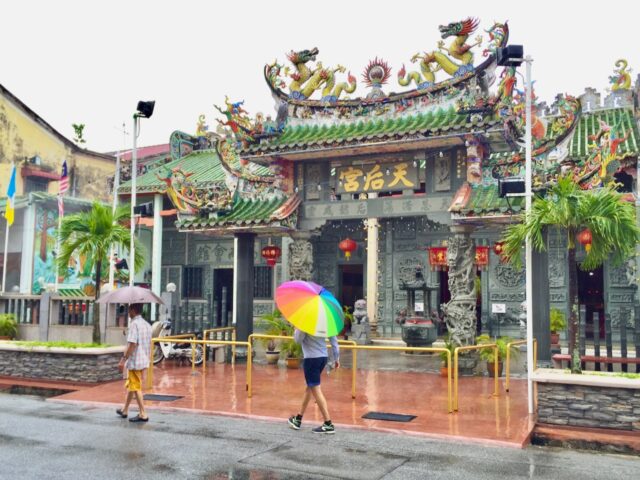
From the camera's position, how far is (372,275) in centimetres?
2255

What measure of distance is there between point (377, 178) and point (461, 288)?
3.23 metres

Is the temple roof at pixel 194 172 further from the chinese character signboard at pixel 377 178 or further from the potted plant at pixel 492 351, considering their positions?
the potted plant at pixel 492 351

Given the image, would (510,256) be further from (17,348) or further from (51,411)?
(17,348)

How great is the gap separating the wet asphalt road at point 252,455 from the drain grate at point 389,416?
0.79 m

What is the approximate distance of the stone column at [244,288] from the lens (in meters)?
15.8

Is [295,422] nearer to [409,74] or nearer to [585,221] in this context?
[585,221]

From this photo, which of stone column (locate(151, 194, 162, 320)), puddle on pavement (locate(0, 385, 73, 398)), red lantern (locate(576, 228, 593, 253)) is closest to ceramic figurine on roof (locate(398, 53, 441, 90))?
red lantern (locate(576, 228, 593, 253))

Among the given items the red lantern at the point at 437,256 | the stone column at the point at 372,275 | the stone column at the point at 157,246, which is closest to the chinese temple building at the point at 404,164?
the red lantern at the point at 437,256

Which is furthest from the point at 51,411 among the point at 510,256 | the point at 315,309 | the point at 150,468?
the point at 510,256

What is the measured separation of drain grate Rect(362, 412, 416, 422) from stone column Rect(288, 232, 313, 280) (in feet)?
21.0

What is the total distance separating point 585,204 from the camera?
889 centimetres

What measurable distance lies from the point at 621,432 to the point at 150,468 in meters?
5.98

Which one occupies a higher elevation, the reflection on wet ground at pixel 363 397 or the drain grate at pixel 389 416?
the reflection on wet ground at pixel 363 397

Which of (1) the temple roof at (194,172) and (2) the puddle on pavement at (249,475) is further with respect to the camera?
(1) the temple roof at (194,172)
